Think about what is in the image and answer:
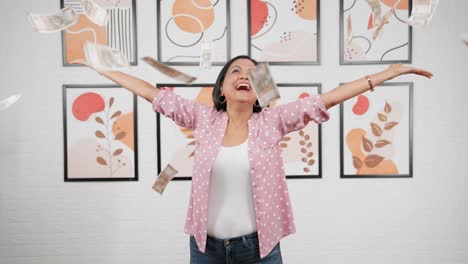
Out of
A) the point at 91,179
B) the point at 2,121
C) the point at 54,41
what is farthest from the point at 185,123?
the point at 2,121

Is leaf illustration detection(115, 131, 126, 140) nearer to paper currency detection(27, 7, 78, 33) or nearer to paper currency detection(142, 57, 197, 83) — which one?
paper currency detection(27, 7, 78, 33)

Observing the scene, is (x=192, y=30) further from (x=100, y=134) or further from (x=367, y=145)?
(x=367, y=145)

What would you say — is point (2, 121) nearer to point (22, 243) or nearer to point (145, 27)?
point (22, 243)

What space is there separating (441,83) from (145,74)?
182 centimetres

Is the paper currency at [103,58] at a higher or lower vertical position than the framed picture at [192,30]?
lower

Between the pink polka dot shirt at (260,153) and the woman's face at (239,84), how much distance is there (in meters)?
0.09

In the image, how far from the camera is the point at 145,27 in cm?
233

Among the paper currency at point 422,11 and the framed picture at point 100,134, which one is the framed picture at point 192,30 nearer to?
the framed picture at point 100,134

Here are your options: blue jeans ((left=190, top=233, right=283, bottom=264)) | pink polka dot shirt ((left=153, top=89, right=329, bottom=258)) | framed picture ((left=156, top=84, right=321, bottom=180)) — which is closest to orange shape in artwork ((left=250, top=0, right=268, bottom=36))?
framed picture ((left=156, top=84, right=321, bottom=180))

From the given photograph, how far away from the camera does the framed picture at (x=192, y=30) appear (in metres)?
2.33

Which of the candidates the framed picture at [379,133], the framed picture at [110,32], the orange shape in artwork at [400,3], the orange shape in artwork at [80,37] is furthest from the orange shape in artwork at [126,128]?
the orange shape in artwork at [400,3]

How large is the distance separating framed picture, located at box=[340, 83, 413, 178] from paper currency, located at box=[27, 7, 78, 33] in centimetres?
158

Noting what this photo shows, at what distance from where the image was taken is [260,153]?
1.46 m

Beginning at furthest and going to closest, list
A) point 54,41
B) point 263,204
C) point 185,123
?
point 54,41, point 185,123, point 263,204
